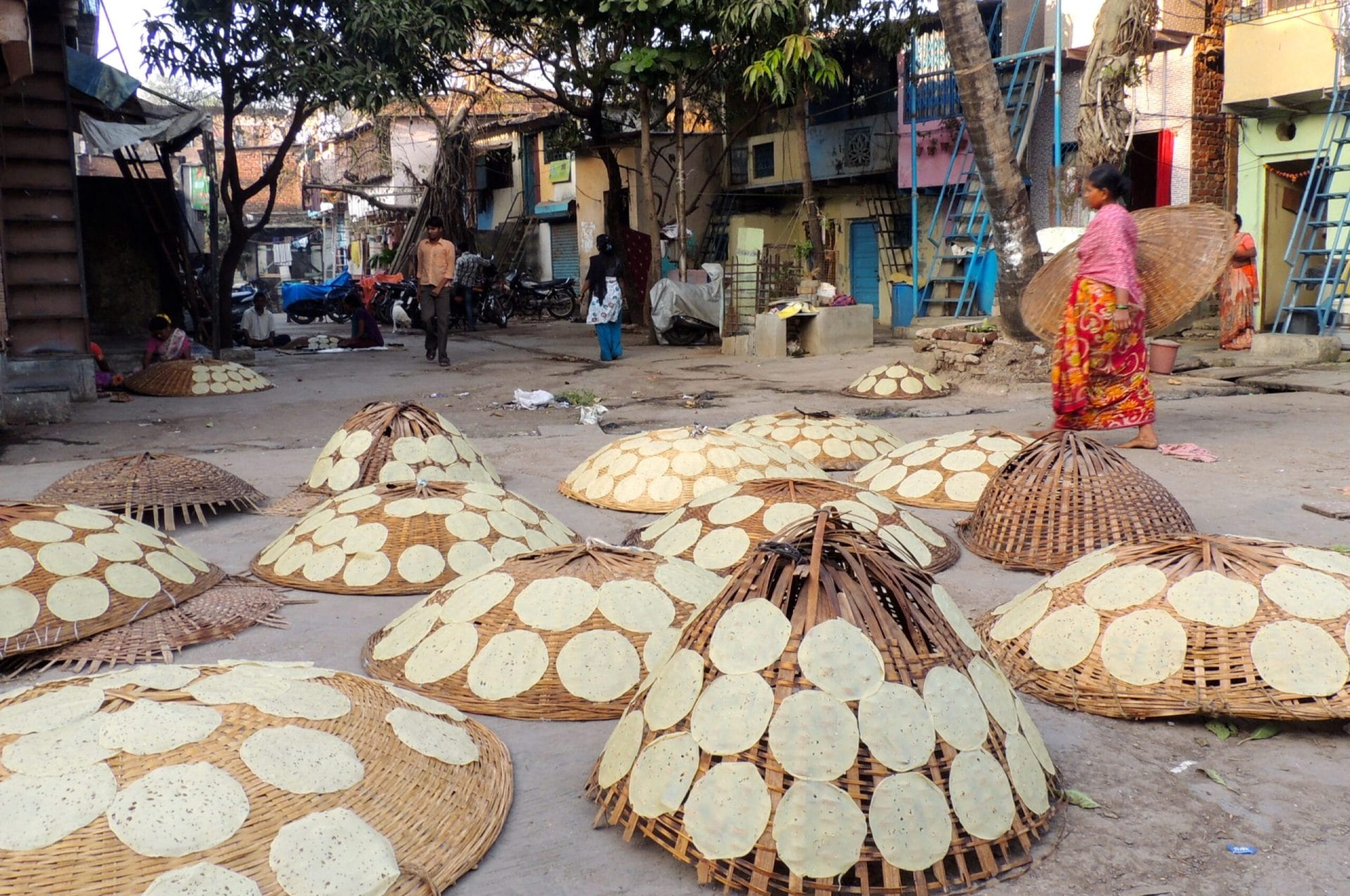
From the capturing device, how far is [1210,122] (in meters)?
13.5

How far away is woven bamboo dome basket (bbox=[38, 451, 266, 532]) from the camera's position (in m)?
4.98

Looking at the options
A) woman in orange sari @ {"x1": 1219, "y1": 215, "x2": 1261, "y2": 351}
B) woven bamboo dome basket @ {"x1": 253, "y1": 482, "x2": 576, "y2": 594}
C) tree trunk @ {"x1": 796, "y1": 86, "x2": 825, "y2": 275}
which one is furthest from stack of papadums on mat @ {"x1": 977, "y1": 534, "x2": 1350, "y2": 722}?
tree trunk @ {"x1": 796, "y1": 86, "x2": 825, "y2": 275}

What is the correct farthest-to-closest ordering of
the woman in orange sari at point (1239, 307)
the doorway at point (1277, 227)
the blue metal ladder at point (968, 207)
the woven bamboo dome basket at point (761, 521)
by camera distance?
the blue metal ladder at point (968, 207), the doorway at point (1277, 227), the woman in orange sari at point (1239, 307), the woven bamboo dome basket at point (761, 521)

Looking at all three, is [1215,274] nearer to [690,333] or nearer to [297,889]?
[297,889]

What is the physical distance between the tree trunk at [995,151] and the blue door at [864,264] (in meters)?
9.59

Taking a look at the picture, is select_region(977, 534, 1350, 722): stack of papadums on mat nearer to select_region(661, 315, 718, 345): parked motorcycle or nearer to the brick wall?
the brick wall

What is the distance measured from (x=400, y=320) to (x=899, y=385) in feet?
46.6

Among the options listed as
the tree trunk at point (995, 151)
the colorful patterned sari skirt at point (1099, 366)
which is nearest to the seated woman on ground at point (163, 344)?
the tree trunk at point (995, 151)

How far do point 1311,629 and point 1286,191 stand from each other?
12.3 m

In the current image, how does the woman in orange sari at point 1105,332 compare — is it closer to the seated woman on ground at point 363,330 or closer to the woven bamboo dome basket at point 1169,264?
the woven bamboo dome basket at point 1169,264

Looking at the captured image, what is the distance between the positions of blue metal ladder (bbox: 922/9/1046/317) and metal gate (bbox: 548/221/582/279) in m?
10.9

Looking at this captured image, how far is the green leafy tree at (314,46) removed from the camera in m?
12.0

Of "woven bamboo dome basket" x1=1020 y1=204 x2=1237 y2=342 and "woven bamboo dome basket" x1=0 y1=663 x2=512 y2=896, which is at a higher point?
"woven bamboo dome basket" x1=1020 y1=204 x2=1237 y2=342

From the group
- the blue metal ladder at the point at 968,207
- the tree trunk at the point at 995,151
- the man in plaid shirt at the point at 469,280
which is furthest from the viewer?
the man in plaid shirt at the point at 469,280
